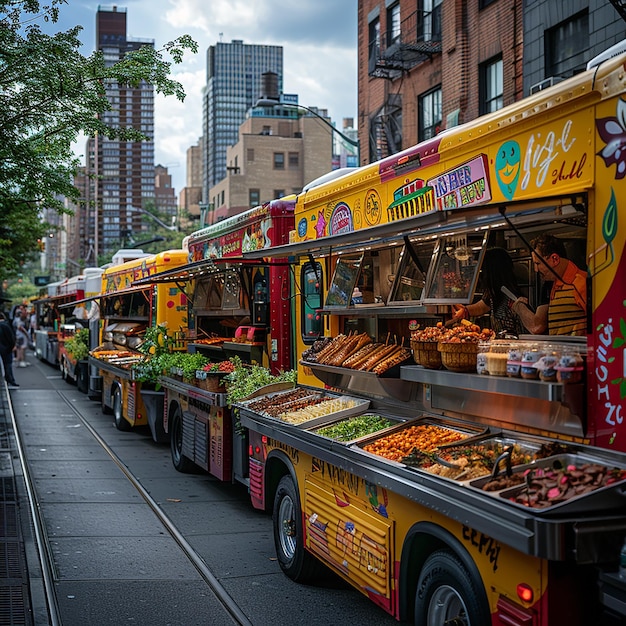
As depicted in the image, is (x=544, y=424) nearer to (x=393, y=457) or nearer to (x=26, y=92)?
(x=393, y=457)

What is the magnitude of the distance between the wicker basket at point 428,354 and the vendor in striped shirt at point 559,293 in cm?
72

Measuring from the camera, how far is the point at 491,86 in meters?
20.5

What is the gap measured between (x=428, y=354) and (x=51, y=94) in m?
6.05

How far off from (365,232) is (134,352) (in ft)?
43.8

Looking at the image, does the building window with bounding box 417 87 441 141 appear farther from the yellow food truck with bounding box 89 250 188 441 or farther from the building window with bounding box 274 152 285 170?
the building window with bounding box 274 152 285 170

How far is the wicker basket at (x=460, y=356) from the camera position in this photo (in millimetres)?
5676

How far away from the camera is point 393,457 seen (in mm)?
5438

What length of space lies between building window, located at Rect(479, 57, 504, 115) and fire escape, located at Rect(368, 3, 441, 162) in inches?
101

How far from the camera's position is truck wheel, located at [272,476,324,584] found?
Answer: 22.4ft

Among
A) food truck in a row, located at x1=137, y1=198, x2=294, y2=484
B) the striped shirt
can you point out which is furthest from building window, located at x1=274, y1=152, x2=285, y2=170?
the striped shirt

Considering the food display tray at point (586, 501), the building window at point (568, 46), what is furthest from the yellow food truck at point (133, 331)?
the food display tray at point (586, 501)

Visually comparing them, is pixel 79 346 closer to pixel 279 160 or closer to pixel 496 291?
pixel 496 291

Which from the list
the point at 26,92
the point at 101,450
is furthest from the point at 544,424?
the point at 101,450

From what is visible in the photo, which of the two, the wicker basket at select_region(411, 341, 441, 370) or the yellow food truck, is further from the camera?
the yellow food truck
